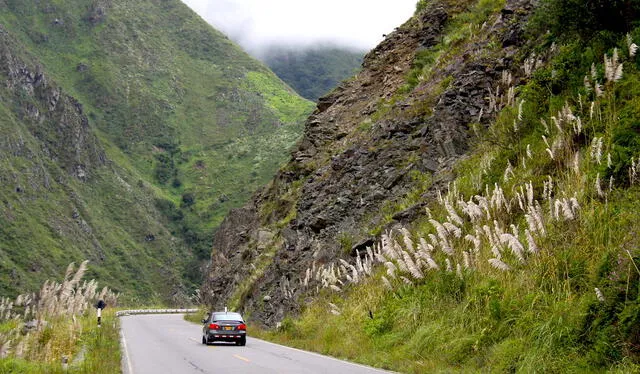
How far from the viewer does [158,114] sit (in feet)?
450

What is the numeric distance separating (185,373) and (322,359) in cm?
371

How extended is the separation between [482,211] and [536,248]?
3278 millimetres

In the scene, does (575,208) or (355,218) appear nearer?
(575,208)

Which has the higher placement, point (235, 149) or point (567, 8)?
point (235, 149)

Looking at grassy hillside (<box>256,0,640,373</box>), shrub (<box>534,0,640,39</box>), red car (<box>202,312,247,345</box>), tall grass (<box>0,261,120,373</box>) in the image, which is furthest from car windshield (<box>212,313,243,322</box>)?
shrub (<box>534,0,640,39</box>)

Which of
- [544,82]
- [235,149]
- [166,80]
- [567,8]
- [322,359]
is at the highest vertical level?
[166,80]

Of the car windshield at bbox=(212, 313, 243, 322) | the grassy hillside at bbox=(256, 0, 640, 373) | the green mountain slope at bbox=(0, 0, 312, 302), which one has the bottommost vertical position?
the car windshield at bbox=(212, 313, 243, 322)

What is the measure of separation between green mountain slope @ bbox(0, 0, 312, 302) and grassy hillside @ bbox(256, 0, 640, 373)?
80.3 m

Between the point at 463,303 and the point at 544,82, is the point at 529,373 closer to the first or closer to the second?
the point at 463,303

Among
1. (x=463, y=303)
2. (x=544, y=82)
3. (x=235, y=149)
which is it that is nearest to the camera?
(x=463, y=303)

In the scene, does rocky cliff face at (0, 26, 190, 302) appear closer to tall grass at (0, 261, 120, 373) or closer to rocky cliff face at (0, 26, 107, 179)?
rocky cliff face at (0, 26, 107, 179)

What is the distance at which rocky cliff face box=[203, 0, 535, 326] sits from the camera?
23562mm

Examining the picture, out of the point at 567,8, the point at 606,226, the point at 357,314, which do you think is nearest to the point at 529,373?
the point at 606,226

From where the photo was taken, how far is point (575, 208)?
12.1 meters
